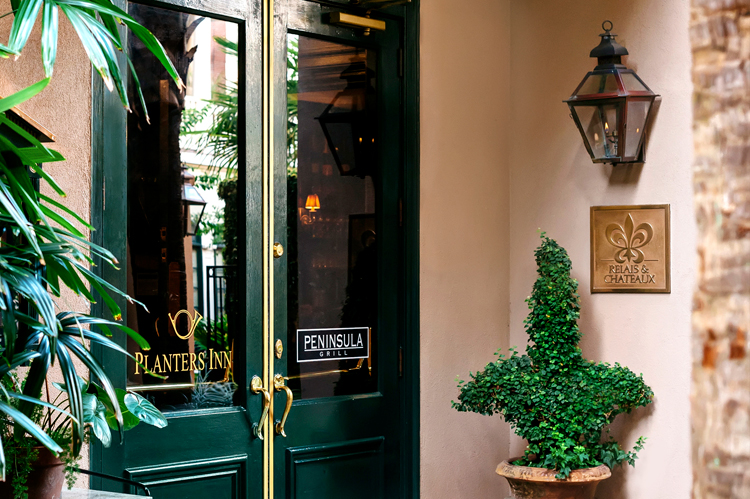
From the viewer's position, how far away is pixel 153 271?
2979 millimetres

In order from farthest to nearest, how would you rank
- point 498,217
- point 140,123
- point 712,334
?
point 498,217 < point 712,334 < point 140,123

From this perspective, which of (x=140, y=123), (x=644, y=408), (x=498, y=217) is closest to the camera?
(x=140, y=123)

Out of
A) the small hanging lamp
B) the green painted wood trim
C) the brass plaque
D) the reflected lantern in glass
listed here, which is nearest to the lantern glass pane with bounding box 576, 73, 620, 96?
the brass plaque

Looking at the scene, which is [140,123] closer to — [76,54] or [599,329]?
[76,54]

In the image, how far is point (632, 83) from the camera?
3330mm

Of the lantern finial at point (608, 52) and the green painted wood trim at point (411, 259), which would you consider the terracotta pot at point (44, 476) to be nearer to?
the green painted wood trim at point (411, 259)

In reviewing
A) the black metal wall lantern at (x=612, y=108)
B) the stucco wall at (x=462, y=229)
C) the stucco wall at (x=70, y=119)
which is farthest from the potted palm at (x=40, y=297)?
the black metal wall lantern at (x=612, y=108)

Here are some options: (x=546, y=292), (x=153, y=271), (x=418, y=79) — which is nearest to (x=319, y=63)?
(x=418, y=79)

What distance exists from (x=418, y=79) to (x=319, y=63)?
1.69 ft

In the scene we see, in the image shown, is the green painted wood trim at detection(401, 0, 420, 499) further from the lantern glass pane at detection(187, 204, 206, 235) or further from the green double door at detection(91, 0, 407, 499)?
the lantern glass pane at detection(187, 204, 206, 235)

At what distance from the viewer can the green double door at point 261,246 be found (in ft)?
9.71

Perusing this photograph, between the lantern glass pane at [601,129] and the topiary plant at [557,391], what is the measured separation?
1.53ft

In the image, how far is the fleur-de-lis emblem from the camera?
344 centimetres

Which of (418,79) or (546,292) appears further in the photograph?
(418,79)
